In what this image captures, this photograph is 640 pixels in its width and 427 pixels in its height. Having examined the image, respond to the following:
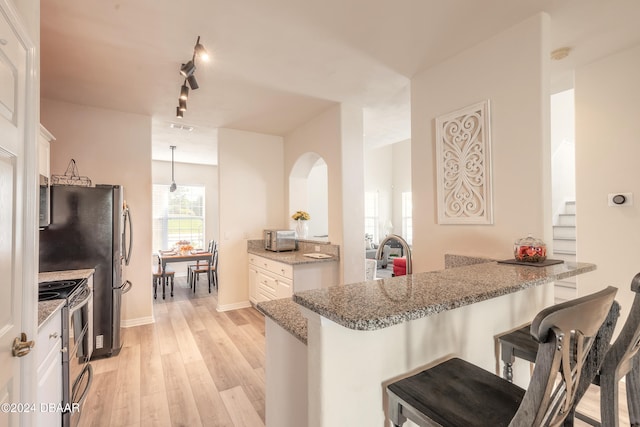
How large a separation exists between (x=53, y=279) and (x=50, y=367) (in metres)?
1.01

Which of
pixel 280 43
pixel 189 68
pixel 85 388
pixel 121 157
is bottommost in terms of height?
pixel 85 388

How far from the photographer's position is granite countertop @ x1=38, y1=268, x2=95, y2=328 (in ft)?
4.67

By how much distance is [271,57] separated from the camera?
2.49 meters

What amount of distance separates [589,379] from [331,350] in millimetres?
927

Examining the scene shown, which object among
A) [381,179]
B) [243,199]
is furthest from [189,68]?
[381,179]

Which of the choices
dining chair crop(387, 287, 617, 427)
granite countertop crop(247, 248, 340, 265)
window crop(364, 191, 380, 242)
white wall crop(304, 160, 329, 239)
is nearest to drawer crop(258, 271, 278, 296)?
granite countertop crop(247, 248, 340, 265)

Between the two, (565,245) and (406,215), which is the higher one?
(406,215)

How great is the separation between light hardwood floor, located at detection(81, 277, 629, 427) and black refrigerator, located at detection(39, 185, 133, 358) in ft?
1.24

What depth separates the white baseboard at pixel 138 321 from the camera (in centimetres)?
367

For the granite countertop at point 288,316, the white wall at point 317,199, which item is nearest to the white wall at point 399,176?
the white wall at point 317,199

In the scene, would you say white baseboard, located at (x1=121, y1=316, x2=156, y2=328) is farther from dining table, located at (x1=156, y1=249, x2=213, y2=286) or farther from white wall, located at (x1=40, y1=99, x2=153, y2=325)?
dining table, located at (x1=156, y1=249, x2=213, y2=286)

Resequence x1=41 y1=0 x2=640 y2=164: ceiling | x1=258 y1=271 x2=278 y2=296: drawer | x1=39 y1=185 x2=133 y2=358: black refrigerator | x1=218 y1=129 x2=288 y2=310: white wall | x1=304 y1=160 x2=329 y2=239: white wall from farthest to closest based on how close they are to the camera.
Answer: x1=304 y1=160 x2=329 y2=239: white wall
x1=218 y1=129 x2=288 y2=310: white wall
x1=258 y1=271 x2=278 y2=296: drawer
x1=39 y1=185 x2=133 y2=358: black refrigerator
x1=41 y1=0 x2=640 y2=164: ceiling

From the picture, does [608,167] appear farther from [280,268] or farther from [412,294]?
[280,268]

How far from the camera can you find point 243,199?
14.9 ft
